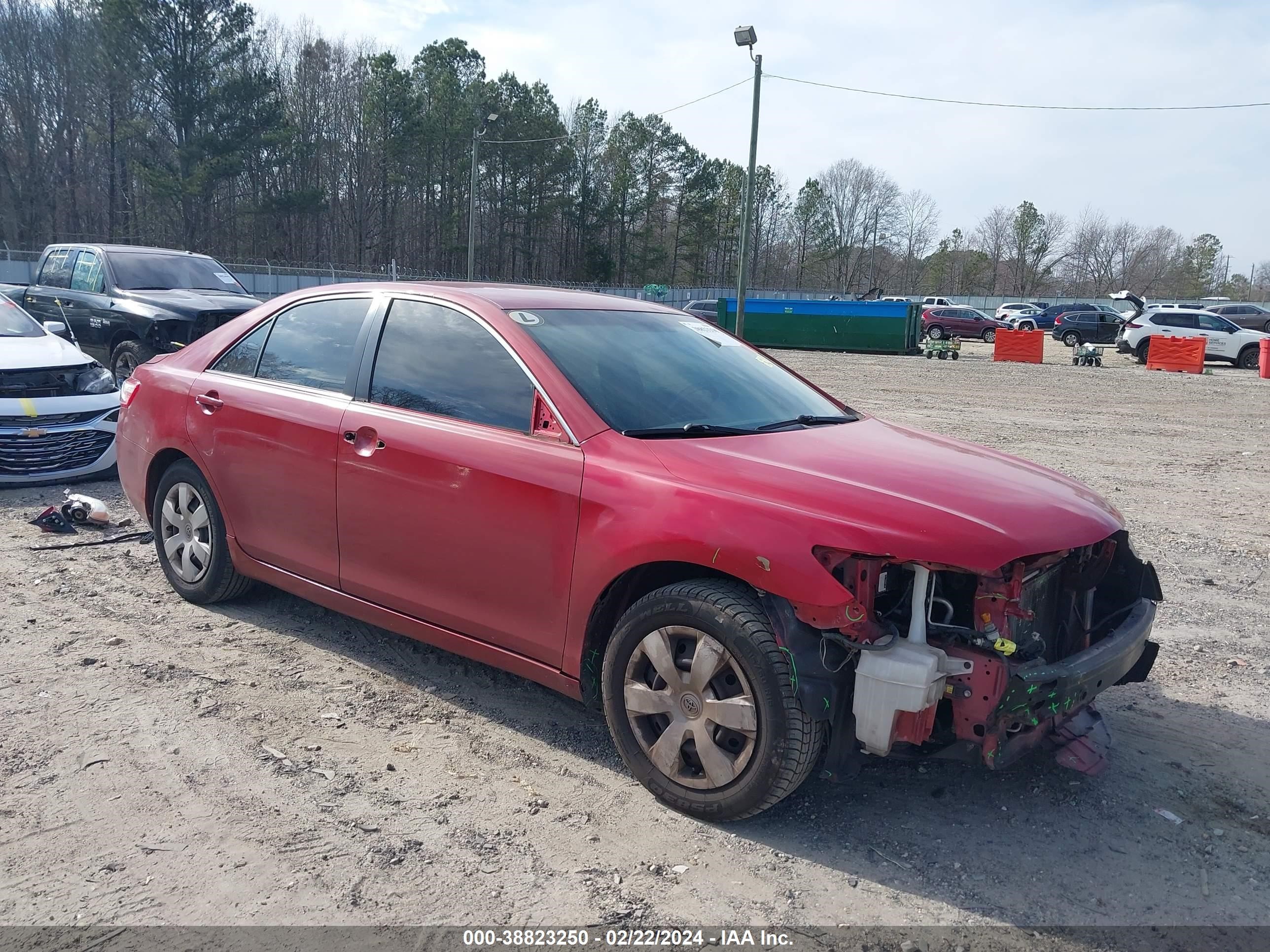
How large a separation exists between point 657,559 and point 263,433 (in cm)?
220

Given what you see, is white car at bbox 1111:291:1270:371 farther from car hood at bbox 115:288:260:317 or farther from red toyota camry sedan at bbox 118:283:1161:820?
red toyota camry sedan at bbox 118:283:1161:820

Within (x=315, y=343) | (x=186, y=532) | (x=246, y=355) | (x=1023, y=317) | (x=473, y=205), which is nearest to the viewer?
(x=315, y=343)

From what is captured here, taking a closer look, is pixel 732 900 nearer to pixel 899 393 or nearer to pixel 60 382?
pixel 60 382

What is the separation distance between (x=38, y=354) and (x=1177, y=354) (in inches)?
1096

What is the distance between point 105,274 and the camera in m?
11.4

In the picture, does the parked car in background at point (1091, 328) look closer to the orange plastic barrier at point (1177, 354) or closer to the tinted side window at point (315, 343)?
Answer: the orange plastic barrier at point (1177, 354)

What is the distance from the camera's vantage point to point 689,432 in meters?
3.52

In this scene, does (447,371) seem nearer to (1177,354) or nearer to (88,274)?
(88,274)

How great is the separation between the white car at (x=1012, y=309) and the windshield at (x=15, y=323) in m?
51.4

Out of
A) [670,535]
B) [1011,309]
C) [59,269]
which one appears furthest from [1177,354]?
[1011,309]

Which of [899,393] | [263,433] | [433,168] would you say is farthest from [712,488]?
[433,168]

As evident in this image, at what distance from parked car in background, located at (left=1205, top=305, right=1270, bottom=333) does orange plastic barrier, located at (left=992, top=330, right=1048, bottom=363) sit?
1155 cm

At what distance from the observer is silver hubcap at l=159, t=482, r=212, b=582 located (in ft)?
15.9

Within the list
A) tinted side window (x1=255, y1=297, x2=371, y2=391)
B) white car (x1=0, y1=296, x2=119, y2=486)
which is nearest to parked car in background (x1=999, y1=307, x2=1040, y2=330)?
white car (x1=0, y1=296, x2=119, y2=486)
